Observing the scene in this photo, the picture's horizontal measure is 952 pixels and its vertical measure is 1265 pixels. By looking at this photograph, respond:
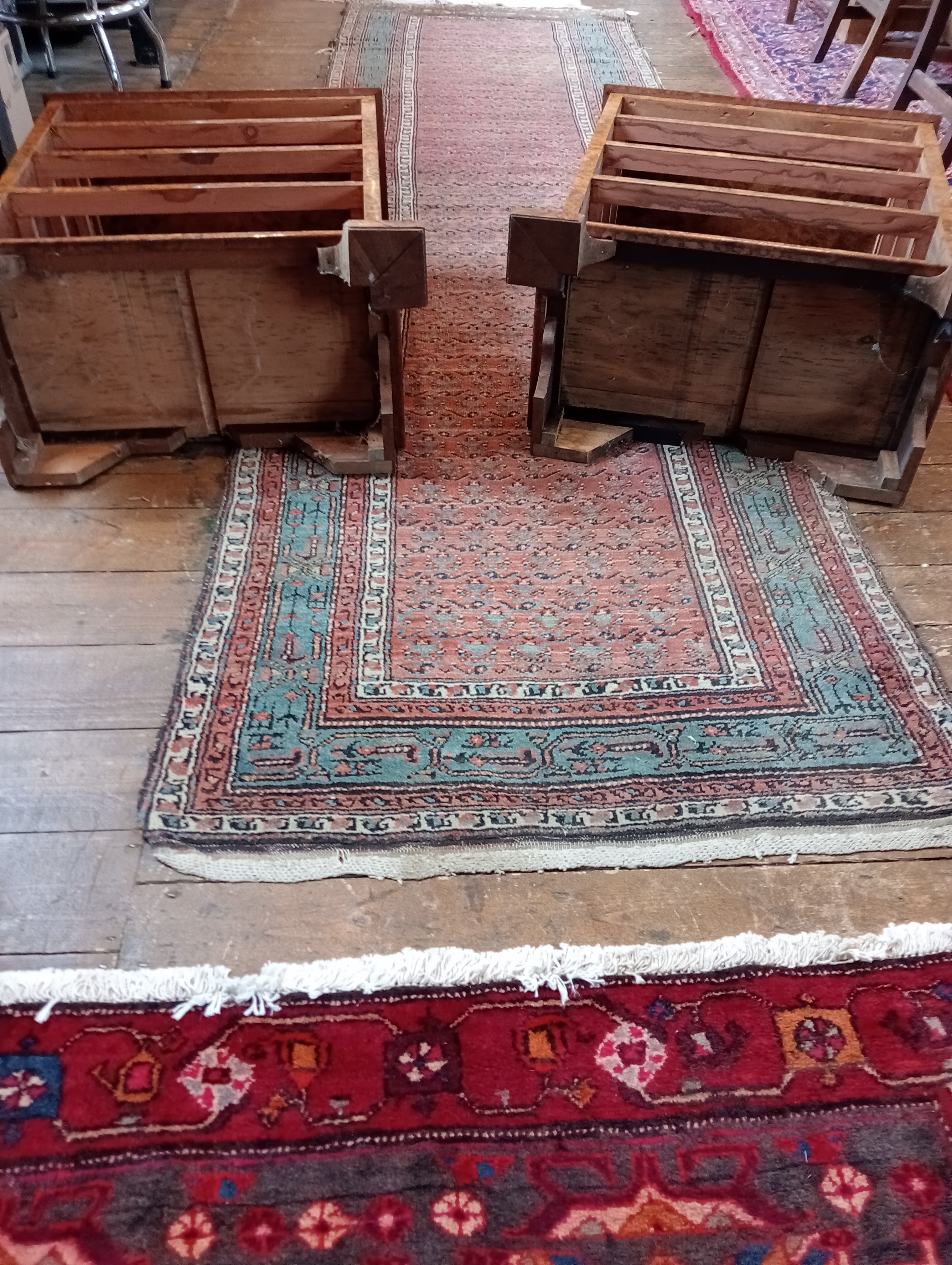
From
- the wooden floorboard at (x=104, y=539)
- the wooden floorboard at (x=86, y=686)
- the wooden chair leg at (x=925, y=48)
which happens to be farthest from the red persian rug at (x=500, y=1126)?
the wooden chair leg at (x=925, y=48)

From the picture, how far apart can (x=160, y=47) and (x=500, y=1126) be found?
4398 millimetres

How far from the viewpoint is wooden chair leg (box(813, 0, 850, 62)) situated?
4.35 meters

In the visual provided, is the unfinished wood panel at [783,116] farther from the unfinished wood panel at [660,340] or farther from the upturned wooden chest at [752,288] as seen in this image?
the unfinished wood panel at [660,340]

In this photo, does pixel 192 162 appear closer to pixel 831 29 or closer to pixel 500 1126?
pixel 500 1126

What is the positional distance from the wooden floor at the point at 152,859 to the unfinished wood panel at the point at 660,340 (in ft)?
1.46

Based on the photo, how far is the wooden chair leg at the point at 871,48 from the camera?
3.81 m

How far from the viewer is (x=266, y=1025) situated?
1.22 meters

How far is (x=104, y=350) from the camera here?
200 cm

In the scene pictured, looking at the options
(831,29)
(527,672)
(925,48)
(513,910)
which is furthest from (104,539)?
(831,29)

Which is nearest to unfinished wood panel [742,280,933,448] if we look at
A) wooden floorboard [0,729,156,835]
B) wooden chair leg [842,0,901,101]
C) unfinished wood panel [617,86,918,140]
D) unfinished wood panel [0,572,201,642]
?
unfinished wood panel [617,86,918,140]

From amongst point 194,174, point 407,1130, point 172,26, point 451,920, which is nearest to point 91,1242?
point 407,1130

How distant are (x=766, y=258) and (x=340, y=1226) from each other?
1.79 meters

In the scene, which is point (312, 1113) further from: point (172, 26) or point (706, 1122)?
point (172, 26)

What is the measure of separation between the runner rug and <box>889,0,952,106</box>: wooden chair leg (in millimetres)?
2250
